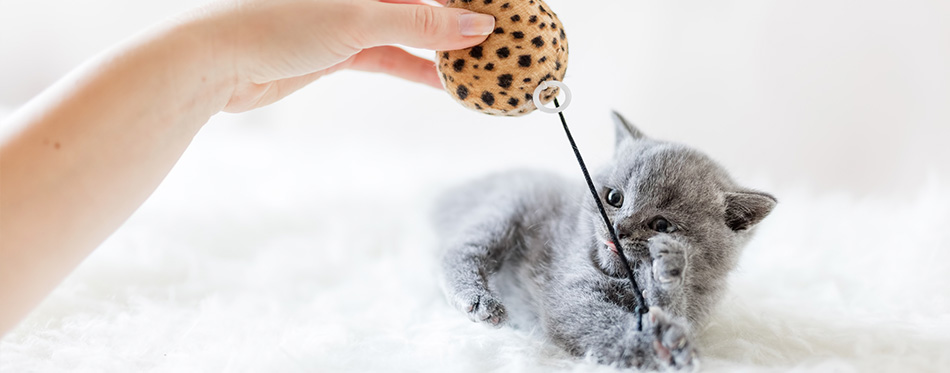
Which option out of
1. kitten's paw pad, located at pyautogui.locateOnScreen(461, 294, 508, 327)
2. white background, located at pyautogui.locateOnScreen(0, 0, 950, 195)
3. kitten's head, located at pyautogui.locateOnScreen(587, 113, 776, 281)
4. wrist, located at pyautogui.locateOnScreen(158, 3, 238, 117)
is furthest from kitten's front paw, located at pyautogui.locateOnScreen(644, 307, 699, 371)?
white background, located at pyautogui.locateOnScreen(0, 0, 950, 195)

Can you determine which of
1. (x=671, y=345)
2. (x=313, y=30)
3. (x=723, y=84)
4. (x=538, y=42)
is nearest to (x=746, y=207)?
(x=671, y=345)

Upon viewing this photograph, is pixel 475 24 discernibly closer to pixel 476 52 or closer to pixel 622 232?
pixel 476 52

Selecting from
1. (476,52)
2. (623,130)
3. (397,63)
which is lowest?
(623,130)

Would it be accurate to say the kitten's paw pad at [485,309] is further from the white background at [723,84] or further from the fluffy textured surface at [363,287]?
the white background at [723,84]

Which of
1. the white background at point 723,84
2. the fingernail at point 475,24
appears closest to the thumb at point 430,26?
the fingernail at point 475,24

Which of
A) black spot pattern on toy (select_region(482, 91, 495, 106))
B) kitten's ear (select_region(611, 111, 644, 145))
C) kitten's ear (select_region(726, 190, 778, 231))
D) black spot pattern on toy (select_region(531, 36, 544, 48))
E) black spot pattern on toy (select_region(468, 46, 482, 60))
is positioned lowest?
kitten's ear (select_region(726, 190, 778, 231))

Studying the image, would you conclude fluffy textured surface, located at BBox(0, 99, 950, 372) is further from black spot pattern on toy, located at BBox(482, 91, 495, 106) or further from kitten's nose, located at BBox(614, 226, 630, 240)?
black spot pattern on toy, located at BBox(482, 91, 495, 106)
